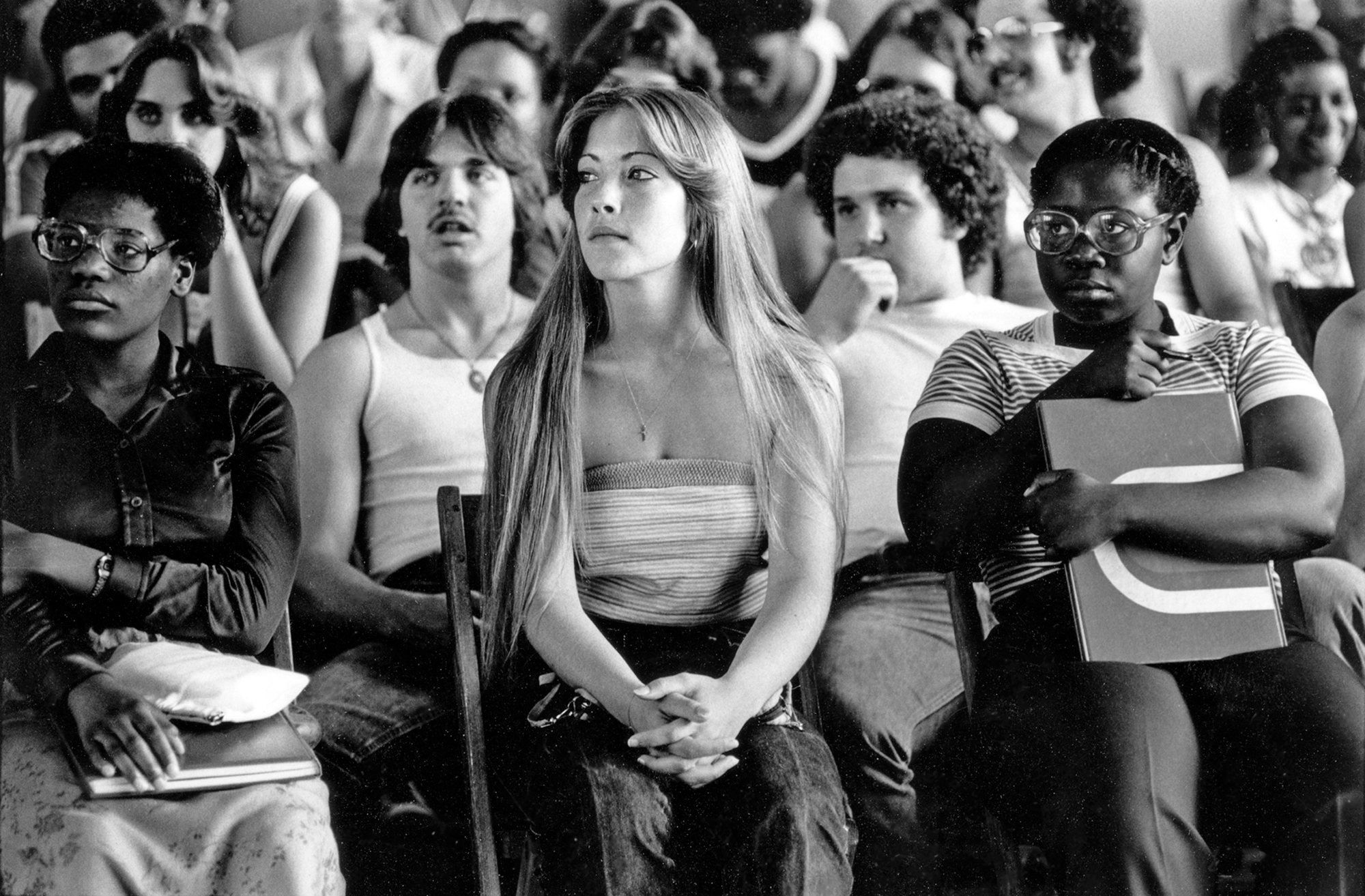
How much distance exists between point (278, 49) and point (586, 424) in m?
1.09

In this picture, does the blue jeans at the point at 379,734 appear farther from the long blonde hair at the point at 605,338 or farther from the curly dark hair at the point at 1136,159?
the curly dark hair at the point at 1136,159

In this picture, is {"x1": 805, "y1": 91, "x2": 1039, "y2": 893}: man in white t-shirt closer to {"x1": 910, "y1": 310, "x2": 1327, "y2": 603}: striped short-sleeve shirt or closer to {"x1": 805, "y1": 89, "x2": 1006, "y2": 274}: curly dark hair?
{"x1": 805, "y1": 89, "x2": 1006, "y2": 274}: curly dark hair

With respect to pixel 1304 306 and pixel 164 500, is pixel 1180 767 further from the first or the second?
pixel 164 500

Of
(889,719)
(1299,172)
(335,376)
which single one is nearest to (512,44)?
(335,376)

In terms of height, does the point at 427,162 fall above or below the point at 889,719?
above

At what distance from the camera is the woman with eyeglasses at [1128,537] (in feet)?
6.98

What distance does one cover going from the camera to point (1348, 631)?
2.72 metres

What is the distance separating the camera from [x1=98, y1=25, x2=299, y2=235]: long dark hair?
9.64 feet

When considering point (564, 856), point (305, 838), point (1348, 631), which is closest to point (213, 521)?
point (305, 838)

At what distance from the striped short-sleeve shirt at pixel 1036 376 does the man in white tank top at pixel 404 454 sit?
88cm

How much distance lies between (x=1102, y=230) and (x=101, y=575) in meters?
1.69

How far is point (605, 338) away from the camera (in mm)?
2545

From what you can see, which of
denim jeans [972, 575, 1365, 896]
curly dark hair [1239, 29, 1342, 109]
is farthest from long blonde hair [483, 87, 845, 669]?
curly dark hair [1239, 29, 1342, 109]

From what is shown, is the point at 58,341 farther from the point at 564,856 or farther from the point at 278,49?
the point at 564,856
